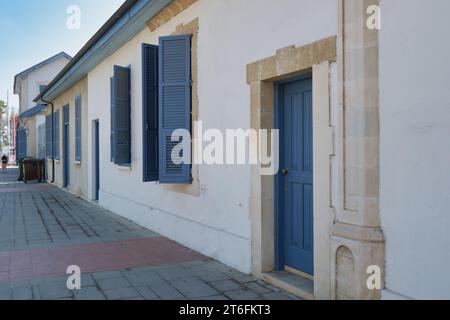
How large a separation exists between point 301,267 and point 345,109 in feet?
5.93

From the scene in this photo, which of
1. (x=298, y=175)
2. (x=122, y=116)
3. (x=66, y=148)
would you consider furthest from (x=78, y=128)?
(x=298, y=175)

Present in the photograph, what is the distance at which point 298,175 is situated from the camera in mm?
4699

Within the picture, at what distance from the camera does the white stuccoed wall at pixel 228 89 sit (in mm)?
4441

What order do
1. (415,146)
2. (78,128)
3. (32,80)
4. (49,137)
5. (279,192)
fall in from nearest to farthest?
(415,146), (279,192), (78,128), (49,137), (32,80)

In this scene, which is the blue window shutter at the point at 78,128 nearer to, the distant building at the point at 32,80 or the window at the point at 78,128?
the window at the point at 78,128

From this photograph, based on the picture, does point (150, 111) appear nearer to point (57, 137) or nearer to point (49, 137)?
point (57, 137)

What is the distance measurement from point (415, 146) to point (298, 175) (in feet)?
5.42

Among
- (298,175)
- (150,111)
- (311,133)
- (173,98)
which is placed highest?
(173,98)

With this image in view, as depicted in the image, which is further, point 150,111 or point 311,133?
point 150,111

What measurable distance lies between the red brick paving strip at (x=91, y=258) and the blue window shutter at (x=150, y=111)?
1.14 m

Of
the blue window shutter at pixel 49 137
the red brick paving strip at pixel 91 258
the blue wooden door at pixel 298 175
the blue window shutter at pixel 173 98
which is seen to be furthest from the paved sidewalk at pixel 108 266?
the blue window shutter at pixel 49 137

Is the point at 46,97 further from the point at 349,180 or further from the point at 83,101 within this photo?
the point at 349,180

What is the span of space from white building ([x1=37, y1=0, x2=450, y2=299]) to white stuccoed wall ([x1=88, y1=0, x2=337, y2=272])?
0.02 metres

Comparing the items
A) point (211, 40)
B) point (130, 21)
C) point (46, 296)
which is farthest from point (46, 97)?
point (46, 296)
